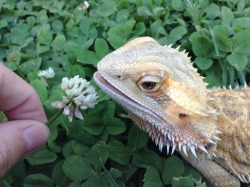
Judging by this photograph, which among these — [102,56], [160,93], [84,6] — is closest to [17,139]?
[160,93]

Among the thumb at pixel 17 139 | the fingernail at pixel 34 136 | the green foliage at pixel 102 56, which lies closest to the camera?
the thumb at pixel 17 139

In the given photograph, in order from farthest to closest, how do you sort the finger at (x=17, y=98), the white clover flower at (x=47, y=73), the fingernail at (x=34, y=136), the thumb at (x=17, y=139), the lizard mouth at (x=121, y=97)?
the white clover flower at (x=47, y=73) → the lizard mouth at (x=121, y=97) → the finger at (x=17, y=98) → the fingernail at (x=34, y=136) → the thumb at (x=17, y=139)

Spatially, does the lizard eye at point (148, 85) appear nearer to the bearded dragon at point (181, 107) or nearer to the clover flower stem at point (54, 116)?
the bearded dragon at point (181, 107)

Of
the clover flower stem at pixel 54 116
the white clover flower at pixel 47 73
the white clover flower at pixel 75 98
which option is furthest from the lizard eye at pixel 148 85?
the white clover flower at pixel 47 73

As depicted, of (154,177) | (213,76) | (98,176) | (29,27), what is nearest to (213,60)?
(213,76)

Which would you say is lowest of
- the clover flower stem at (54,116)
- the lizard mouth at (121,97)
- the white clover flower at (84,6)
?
the white clover flower at (84,6)

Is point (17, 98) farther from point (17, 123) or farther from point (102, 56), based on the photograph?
point (102, 56)

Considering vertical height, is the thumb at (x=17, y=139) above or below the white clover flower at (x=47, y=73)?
above
